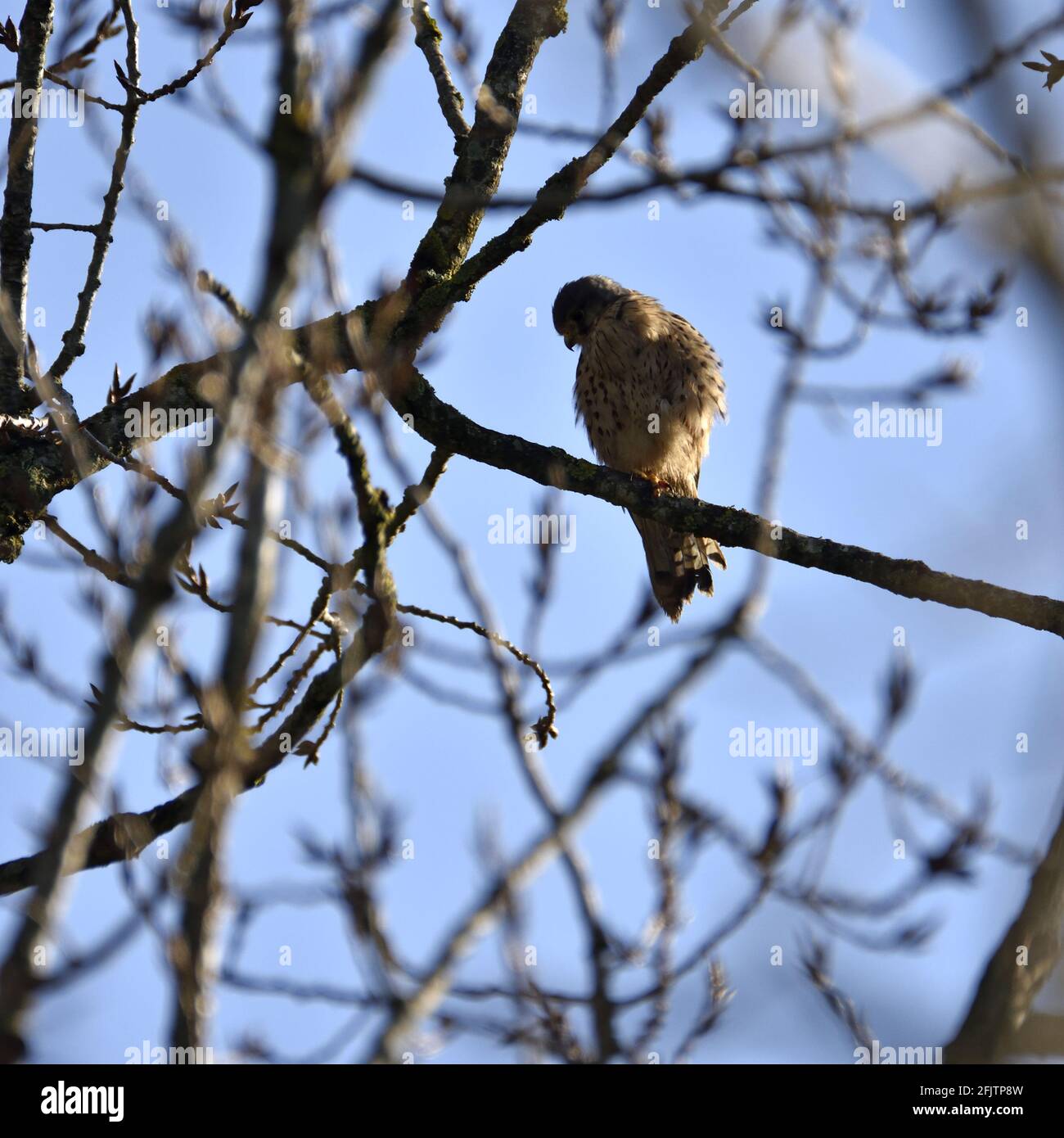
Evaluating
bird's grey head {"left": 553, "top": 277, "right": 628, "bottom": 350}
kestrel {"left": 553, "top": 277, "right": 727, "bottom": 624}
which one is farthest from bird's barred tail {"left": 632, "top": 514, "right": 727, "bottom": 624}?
bird's grey head {"left": 553, "top": 277, "right": 628, "bottom": 350}

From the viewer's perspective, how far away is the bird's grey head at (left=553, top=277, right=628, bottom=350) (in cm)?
657

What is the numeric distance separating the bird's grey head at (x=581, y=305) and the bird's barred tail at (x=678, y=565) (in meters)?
1.18

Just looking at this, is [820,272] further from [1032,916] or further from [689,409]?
[689,409]

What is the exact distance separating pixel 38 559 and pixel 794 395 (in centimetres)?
261

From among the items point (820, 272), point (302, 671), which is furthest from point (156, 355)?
point (820, 272)

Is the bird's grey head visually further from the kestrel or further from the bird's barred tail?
the bird's barred tail

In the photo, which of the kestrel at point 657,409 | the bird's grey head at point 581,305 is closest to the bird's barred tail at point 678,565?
the kestrel at point 657,409

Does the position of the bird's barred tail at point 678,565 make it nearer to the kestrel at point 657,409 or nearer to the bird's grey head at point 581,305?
the kestrel at point 657,409

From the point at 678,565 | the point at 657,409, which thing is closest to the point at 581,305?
the point at 657,409

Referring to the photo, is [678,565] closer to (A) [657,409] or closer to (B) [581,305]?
(A) [657,409]

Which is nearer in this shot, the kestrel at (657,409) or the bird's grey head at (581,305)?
the kestrel at (657,409)

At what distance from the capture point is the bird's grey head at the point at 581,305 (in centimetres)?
657

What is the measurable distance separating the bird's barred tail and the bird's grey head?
1.18 m

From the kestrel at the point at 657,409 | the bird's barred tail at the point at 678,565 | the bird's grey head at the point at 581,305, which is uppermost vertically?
the bird's grey head at the point at 581,305
